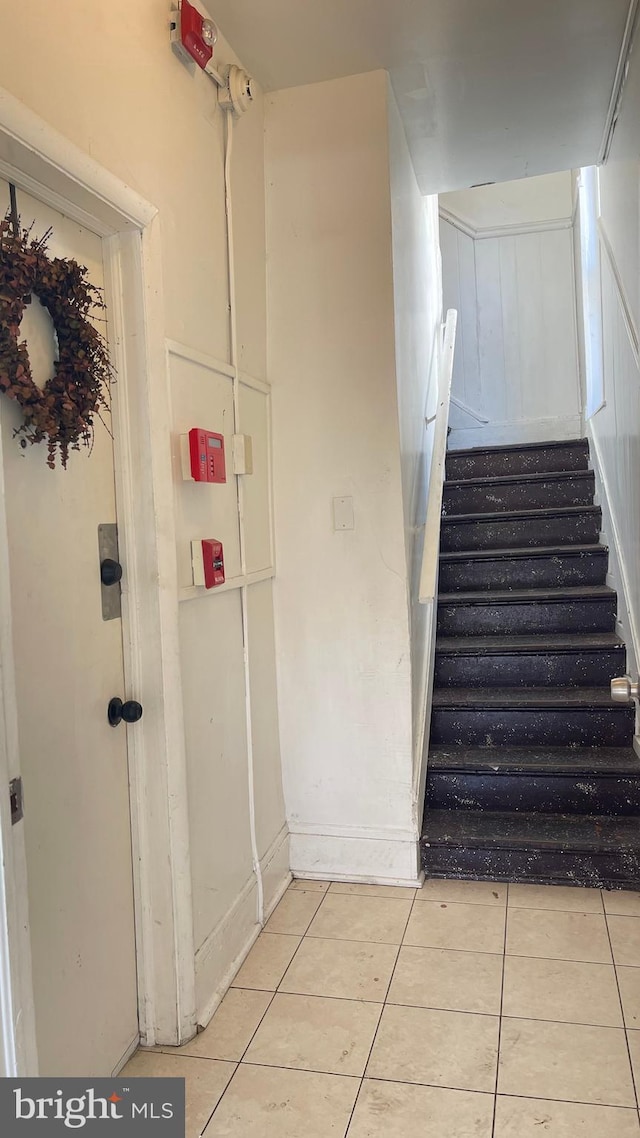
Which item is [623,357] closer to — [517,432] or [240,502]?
[240,502]

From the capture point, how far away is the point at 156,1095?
163 centimetres

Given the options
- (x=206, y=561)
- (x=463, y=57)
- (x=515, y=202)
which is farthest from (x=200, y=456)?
(x=515, y=202)

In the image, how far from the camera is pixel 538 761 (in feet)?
9.27

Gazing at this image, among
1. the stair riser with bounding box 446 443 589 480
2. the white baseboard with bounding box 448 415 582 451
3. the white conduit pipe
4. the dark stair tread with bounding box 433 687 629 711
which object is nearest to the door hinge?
the white conduit pipe

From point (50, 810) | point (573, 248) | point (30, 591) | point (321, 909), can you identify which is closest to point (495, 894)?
point (321, 909)

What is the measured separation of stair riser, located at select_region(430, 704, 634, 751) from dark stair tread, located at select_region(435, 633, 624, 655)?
0.30m

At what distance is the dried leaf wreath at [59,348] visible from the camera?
1.30 m

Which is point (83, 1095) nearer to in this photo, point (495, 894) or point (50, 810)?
point (50, 810)

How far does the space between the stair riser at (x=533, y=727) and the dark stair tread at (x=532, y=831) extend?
1.03ft

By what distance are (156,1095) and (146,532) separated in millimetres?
1240

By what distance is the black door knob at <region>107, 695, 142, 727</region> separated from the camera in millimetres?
1752

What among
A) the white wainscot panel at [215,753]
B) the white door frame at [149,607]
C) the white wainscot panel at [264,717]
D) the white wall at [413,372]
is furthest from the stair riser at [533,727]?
the white door frame at [149,607]

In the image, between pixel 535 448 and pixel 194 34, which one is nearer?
pixel 194 34

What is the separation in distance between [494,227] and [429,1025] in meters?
5.08
